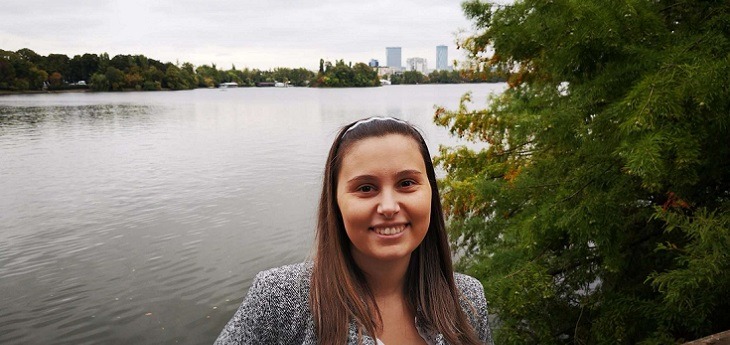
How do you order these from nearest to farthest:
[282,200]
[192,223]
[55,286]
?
[55,286] < [192,223] < [282,200]

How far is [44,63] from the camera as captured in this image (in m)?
116

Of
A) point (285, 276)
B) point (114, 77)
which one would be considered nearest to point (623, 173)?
point (285, 276)

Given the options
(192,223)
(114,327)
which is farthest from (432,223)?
(192,223)

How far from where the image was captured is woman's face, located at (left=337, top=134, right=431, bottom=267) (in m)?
1.59

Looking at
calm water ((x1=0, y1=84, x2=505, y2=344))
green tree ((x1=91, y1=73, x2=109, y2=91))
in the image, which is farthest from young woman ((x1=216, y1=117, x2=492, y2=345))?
green tree ((x1=91, y1=73, x2=109, y2=91))

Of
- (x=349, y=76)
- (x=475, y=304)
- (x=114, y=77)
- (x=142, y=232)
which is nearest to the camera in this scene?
(x=475, y=304)

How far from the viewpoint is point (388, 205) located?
5.11ft

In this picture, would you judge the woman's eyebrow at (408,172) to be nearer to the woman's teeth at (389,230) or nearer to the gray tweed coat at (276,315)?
the woman's teeth at (389,230)

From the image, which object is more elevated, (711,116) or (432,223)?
(711,116)

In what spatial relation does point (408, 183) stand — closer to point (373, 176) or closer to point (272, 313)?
point (373, 176)

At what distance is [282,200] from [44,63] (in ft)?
391

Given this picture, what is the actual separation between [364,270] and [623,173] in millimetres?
3013

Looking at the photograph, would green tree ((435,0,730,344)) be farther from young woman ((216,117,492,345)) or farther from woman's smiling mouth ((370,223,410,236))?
woman's smiling mouth ((370,223,410,236))

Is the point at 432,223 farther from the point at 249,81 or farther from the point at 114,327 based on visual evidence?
the point at 249,81
